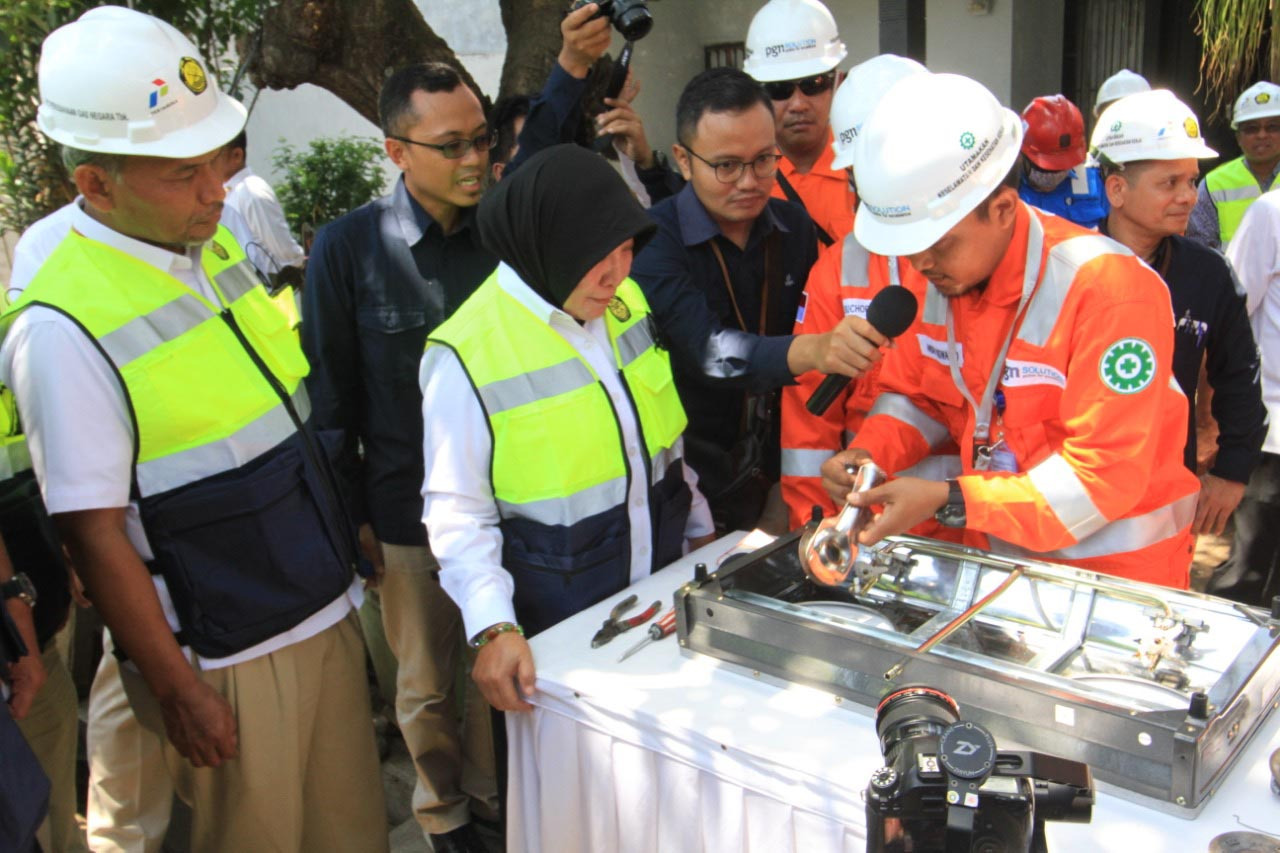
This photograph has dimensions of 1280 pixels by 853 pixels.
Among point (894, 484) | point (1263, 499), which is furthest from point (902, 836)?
point (1263, 499)

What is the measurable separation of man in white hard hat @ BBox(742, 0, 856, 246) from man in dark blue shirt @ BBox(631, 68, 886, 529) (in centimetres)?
43

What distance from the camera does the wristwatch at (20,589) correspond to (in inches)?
76.5

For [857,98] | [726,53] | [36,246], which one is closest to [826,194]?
[857,98]

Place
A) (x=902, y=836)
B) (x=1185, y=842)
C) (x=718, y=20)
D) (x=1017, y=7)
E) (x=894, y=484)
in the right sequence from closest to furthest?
(x=902, y=836)
(x=1185, y=842)
(x=894, y=484)
(x=1017, y=7)
(x=718, y=20)

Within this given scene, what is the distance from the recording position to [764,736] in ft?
5.70

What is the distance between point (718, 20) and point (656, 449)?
23.9 ft

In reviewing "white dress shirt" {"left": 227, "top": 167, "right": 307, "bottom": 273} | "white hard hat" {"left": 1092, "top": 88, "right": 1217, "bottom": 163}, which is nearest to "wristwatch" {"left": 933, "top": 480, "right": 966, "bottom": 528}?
"white hard hat" {"left": 1092, "top": 88, "right": 1217, "bottom": 163}

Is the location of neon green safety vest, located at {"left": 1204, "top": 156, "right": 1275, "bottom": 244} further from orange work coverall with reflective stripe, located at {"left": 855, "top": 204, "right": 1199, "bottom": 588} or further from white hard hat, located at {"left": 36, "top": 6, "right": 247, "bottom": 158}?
white hard hat, located at {"left": 36, "top": 6, "right": 247, "bottom": 158}

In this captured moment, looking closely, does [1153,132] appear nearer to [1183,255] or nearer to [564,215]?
[1183,255]

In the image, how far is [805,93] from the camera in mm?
3670

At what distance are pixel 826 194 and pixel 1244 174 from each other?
2.46 metres

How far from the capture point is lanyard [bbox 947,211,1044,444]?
2059 mm

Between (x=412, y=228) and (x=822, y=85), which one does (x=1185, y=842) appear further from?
(x=822, y=85)

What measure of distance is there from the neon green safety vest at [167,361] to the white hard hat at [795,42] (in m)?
2.17
